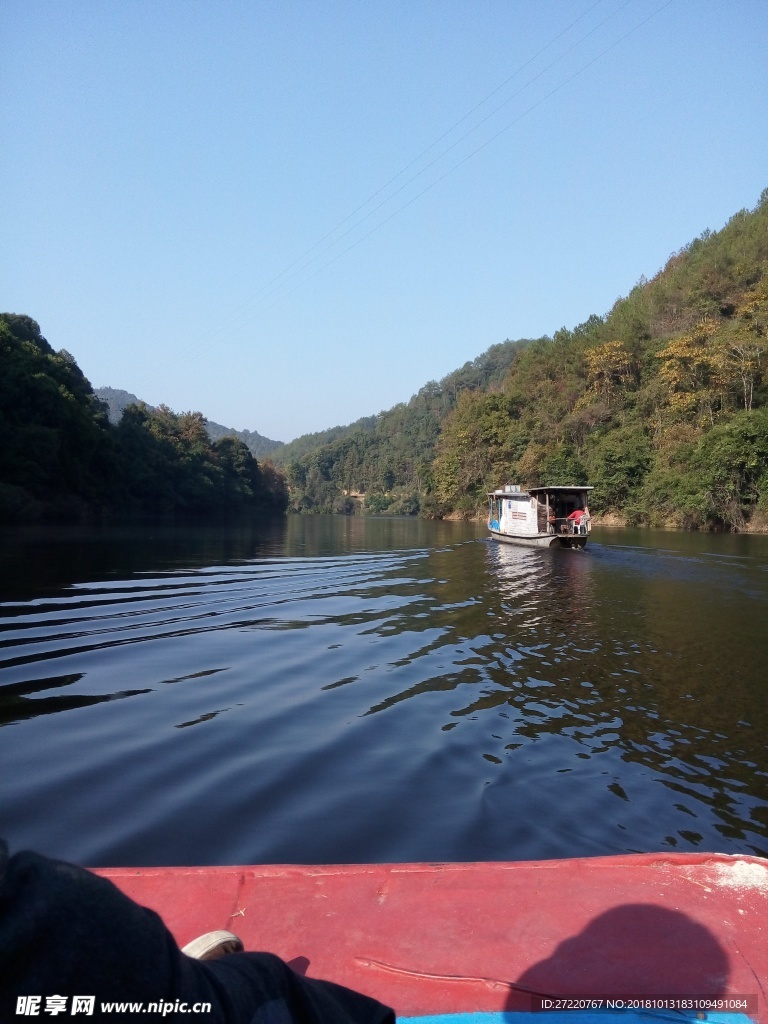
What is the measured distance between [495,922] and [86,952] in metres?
1.85

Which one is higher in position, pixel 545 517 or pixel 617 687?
pixel 545 517

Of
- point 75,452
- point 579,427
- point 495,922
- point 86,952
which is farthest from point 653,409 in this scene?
point 86,952

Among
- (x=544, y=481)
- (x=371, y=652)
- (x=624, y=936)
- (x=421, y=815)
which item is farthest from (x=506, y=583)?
(x=544, y=481)

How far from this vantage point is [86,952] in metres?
0.95

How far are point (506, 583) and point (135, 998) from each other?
1571cm

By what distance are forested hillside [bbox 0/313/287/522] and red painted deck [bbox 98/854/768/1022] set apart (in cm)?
3787

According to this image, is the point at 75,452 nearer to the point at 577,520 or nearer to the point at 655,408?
the point at 577,520

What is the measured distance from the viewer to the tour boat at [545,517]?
25.5 meters

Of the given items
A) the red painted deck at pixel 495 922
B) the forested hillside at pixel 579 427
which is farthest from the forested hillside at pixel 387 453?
the red painted deck at pixel 495 922

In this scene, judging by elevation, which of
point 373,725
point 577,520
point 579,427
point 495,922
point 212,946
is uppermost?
point 579,427

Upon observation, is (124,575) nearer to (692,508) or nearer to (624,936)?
(624,936)

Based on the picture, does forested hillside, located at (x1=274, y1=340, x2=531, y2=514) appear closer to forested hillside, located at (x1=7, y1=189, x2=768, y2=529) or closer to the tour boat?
forested hillside, located at (x1=7, y1=189, x2=768, y2=529)

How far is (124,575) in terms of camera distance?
15.1 meters

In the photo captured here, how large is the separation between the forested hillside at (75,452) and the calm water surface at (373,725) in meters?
28.2
